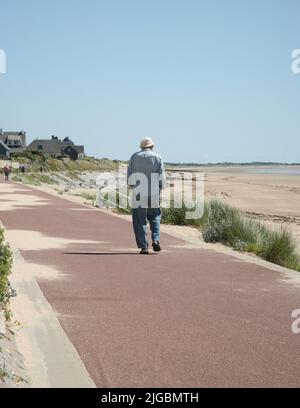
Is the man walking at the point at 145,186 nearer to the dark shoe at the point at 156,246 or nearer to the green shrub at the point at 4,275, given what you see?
the dark shoe at the point at 156,246

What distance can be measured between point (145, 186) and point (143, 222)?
1.91 ft

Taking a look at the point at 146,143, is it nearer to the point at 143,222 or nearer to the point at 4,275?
the point at 143,222

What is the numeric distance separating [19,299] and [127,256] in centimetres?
313

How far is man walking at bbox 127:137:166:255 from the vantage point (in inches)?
356

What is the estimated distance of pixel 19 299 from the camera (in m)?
5.66

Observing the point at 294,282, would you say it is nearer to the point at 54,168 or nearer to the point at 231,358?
the point at 231,358

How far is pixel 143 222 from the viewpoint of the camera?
29.7 ft

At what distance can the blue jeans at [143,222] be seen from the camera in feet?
29.2

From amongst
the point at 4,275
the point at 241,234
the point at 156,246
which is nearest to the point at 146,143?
the point at 156,246

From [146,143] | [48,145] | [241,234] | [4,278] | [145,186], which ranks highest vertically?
[48,145]

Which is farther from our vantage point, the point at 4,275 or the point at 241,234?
the point at 241,234

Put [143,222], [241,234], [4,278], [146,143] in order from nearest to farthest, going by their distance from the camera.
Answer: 1. [4,278]
2. [143,222]
3. [146,143]
4. [241,234]

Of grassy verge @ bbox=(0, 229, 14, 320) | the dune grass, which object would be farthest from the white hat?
grassy verge @ bbox=(0, 229, 14, 320)
